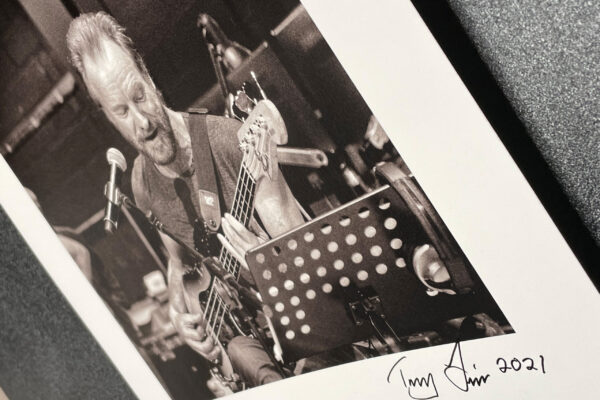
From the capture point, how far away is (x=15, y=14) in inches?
23.7

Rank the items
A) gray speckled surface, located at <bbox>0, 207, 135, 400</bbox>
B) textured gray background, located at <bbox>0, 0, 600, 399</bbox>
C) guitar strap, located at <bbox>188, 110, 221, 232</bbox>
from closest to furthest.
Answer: textured gray background, located at <bbox>0, 0, 600, 399</bbox>, guitar strap, located at <bbox>188, 110, 221, 232</bbox>, gray speckled surface, located at <bbox>0, 207, 135, 400</bbox>

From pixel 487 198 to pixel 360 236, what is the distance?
103mm

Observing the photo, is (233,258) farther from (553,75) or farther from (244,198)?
(553,75)

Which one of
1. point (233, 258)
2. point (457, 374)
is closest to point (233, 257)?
point (233, 258)

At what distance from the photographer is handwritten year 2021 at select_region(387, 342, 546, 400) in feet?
1.47

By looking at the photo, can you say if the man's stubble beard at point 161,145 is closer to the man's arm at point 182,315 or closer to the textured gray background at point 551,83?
the man's arm at point 182,315

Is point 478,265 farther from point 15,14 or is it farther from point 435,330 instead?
point 15,14

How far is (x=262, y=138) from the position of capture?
0.49 metres

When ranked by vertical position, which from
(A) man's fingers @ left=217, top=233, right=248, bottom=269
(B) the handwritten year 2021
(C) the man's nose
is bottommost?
(B) the handwritten year 2021

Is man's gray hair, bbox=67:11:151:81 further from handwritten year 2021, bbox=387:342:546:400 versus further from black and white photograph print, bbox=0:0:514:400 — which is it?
handwritten year 2021, bbox=387:342:546:400

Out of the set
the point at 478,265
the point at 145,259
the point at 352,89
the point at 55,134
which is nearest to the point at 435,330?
the point at 478,265

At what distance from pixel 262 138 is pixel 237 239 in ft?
0.33

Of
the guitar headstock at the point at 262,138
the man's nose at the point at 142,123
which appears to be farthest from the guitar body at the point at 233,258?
the man's nose at the point at 142,123
